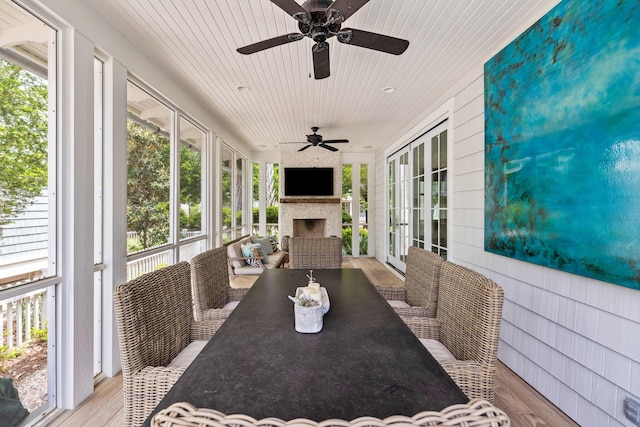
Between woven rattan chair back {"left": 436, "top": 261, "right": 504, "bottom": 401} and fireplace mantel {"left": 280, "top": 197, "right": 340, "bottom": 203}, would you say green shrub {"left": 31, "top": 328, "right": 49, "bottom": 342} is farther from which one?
fireplace mantel {"left": 280, "top": 197, "right": 340, "bottom": 203}

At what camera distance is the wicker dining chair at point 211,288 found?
1807 millimetres

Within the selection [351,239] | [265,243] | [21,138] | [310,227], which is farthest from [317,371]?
[351,239]

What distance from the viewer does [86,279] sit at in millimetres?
2018

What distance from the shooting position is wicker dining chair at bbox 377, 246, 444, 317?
72.1 inches

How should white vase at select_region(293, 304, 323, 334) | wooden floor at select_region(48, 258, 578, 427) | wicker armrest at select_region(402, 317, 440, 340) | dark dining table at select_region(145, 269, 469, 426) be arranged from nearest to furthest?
1. dark dining table at select_region(145, 269, 469, 426)
2. white vase at select_region(293, 304, 323, 334)
3. wicker armrest at select_region(402, 317, 440, 340)
4. wooden floor at select_region(48, 258, 578, 427)

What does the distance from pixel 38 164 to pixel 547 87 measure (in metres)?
3.28

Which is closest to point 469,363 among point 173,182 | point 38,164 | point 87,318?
point 87,318

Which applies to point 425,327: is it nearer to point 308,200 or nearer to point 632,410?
point 632,410

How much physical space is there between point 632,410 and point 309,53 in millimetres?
3222

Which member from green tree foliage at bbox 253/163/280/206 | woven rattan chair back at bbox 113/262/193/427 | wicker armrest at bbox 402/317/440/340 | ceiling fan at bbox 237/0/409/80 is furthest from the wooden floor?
green tree foliage at bbox 253/163/280/206

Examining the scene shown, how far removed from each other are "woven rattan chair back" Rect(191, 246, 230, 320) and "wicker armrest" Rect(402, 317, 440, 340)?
1.25 meters

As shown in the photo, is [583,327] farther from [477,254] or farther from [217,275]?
[217,275]

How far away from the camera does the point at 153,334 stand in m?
1.31

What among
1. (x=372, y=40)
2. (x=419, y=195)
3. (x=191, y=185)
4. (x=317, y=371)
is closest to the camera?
(x=317, y=371)
